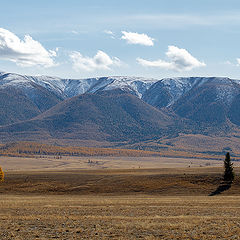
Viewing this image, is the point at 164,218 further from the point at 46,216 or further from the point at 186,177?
the point at 186,177

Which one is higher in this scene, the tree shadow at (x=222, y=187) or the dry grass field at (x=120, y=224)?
the dry grass field at (x=120, y=224)

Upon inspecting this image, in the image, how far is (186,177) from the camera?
256 ft

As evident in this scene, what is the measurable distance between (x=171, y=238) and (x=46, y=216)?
13083mm

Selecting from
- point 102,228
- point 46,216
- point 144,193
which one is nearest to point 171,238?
point 102,228

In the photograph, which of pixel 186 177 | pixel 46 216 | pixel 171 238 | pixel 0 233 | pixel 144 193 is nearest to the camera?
pixel 171 238

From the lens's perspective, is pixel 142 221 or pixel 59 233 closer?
pixel 59 233

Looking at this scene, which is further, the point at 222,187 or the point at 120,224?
the point at 222,187

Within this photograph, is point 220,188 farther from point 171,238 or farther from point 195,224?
point 171,238

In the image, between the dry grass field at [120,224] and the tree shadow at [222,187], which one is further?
the tree shadow at [222,187]

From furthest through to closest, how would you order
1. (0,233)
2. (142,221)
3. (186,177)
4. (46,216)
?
(186,177) < (46,216) < (142,221) < (0,233)

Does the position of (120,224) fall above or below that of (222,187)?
above

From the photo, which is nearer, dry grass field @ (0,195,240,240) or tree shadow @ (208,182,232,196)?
dry grass field @ (0,195,240,240)

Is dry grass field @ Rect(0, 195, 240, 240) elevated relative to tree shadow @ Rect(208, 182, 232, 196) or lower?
elevated

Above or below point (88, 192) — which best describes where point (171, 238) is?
above
